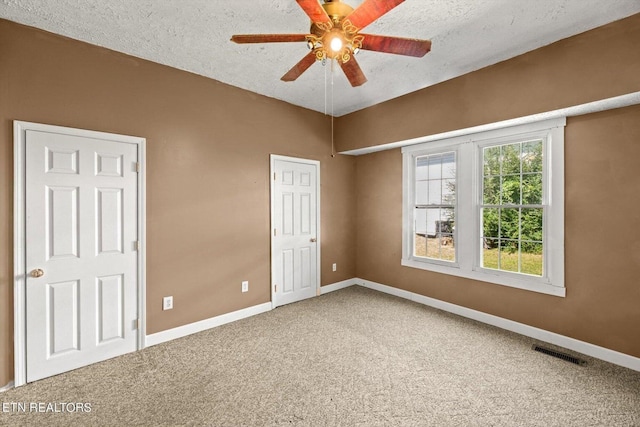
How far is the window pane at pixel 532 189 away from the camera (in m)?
3.13

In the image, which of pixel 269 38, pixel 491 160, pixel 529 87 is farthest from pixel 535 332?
pixel 269 38

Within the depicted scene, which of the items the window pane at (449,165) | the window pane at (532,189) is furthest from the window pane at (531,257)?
the window pane at (449,165)

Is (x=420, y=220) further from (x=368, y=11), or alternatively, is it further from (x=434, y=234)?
(x=368, y=11)

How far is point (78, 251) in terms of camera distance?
2549 millimetres

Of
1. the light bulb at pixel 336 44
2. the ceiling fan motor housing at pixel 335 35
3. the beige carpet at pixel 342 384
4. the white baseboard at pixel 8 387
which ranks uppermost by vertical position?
the ceiling fan motor housing at pixel 335 35

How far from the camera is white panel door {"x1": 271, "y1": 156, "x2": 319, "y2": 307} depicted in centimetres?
403

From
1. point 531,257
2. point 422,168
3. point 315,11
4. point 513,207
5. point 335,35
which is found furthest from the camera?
point 422,168

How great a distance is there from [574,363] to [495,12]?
3.06 metres

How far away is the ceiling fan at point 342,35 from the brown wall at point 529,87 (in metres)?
1.65

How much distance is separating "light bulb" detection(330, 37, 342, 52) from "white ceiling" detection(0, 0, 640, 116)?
606 mm

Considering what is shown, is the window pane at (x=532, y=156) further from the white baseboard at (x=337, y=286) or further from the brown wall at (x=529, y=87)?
the white baseboard at (x=337, y=286)

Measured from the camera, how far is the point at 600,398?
6.99 feet

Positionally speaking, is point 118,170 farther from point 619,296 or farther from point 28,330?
point 619,296

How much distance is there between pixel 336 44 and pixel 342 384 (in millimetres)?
2449
